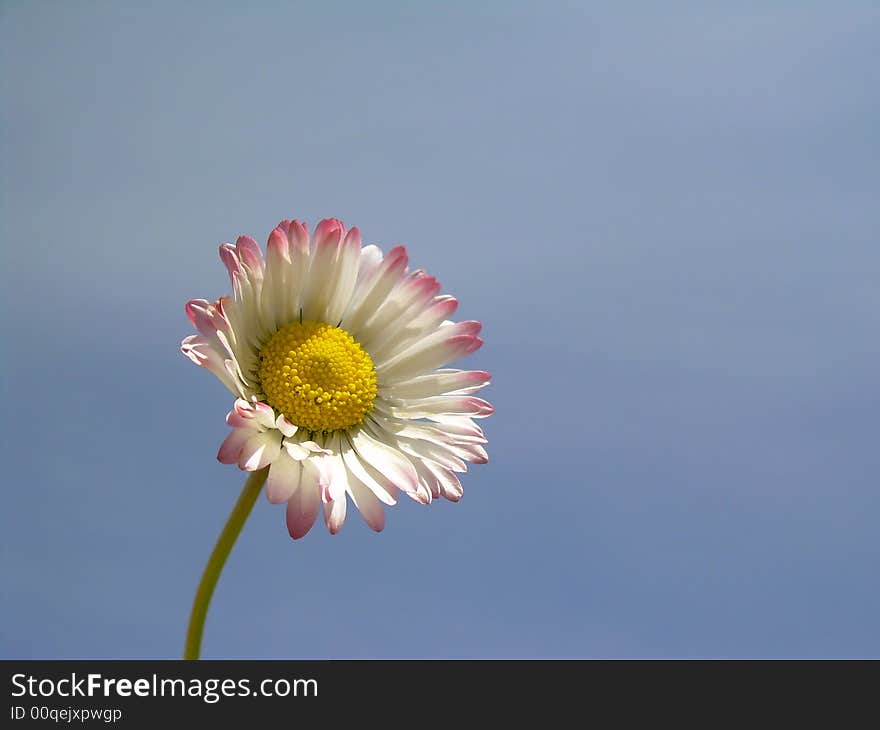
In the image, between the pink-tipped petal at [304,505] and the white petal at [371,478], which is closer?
the pink-tipped petal at [304,505]

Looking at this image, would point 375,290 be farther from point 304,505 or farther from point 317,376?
point 304,505

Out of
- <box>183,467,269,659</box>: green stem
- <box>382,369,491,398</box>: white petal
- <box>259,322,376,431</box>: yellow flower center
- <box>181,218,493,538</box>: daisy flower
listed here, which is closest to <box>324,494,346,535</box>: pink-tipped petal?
<box>181,218,493,538</box>: daisy flower

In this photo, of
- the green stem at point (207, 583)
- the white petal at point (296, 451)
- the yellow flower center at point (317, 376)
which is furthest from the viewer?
the yellow flower center at point (317, 376)

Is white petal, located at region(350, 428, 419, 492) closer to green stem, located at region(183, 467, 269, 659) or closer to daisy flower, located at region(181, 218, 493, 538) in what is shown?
daisy flower, located at region(181, 218, 493, 538)

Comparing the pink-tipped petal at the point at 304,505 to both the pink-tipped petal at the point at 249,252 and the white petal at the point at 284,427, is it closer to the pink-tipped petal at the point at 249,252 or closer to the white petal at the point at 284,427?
the white petal at the point at 284,427

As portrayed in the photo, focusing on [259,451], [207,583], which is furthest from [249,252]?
[207,583]

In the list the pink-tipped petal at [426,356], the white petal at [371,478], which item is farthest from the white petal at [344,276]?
the white petal at [371,478]
